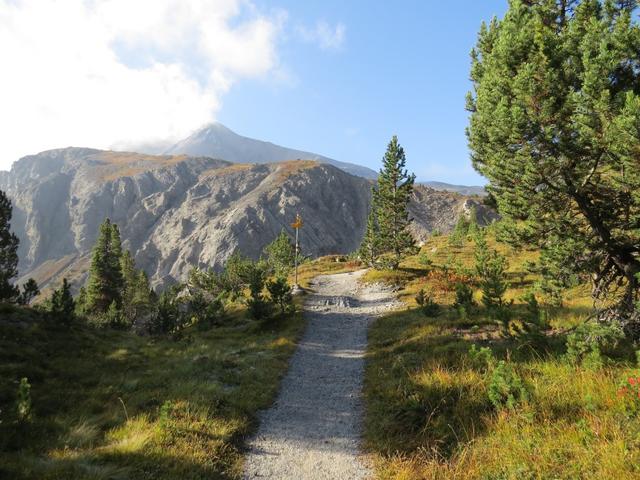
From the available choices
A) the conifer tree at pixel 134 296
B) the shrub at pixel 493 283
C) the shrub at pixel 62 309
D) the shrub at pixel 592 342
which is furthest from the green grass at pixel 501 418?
the conifer tree at pixel 134 296

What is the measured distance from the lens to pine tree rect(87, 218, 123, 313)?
41.0 metres

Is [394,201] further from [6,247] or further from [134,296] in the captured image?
[134,296]

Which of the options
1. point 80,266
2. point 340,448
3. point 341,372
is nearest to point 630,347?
point 340,448

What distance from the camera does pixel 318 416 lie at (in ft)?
28.2

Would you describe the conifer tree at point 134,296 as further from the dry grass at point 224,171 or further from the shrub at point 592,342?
the dry grass at point 224,171

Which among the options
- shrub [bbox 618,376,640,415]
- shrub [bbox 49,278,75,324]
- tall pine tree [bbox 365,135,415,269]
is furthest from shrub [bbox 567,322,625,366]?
A: tall pine tree [bbox 365,135,415,269]

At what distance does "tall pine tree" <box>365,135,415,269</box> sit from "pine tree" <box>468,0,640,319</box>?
20.9m

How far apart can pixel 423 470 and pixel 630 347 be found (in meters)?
5.20

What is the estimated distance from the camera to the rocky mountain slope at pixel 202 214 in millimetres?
135500

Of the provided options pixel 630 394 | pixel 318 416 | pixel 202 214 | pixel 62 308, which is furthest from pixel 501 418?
pixel 202 214

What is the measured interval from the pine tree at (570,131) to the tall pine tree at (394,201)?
68.5ft

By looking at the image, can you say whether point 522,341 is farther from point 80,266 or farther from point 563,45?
point 80,266

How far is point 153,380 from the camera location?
1040 centimetres

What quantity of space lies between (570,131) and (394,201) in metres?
23.2
